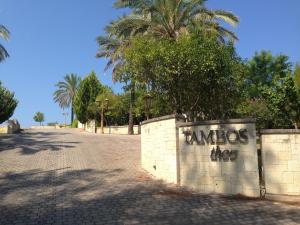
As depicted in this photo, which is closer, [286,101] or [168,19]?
[286,101]

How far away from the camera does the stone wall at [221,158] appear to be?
10508 mm

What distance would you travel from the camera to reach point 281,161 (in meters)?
10.4

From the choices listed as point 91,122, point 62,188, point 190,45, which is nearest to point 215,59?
point 190,45

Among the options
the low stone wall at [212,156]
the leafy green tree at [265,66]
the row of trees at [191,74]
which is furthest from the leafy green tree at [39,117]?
the low stone wall at [212,156]

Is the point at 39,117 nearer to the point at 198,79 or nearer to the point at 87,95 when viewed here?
the point at 87,95

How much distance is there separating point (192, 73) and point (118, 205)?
24.6ft

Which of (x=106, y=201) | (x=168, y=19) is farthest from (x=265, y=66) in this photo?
(x=106, y=201)

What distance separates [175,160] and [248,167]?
240 cm

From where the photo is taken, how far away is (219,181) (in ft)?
35.6

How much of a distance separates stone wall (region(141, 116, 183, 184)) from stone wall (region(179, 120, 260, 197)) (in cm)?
43

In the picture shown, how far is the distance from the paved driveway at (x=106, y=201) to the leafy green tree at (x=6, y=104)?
29.6 m

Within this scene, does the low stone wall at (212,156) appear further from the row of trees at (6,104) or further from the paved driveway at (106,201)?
the row of trees at (6,104)

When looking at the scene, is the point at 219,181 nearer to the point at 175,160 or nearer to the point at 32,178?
the point at 175,160

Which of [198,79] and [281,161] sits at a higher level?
[198,79]
